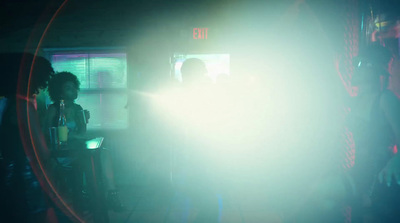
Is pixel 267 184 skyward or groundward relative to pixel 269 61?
groundward

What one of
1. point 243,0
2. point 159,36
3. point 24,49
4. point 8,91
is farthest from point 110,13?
point 8,91

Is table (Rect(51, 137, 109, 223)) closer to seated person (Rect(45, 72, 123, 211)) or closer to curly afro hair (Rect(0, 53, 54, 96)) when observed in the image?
seated person (Rect(45, 72, 123, 211))

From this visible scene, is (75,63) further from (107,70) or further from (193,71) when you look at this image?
(193,71)

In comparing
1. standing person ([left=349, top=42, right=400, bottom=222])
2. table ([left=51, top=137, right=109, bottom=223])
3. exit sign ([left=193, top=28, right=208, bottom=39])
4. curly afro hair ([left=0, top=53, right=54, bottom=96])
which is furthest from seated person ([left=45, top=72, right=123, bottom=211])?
standing person ([left=349, top=42, right=400, bottom=222])

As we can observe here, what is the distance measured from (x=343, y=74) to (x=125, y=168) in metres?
3.46

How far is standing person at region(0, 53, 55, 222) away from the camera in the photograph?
1.87m

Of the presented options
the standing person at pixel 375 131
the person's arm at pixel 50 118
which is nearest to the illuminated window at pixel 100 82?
the person's arm at pixel 50 118

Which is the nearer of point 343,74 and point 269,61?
point 343,74

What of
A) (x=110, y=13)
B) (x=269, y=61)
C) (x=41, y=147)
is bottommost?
(x=41, y=147)

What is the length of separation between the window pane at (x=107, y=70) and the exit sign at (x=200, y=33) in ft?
3.93

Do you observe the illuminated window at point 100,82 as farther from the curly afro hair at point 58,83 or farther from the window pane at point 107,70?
the curly afro hair at point 58,83

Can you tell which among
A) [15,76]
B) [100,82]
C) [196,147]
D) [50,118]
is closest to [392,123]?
[196,147]

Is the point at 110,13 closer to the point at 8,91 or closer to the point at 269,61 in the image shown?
the point at 269,61

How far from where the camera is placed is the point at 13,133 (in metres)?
1.94
